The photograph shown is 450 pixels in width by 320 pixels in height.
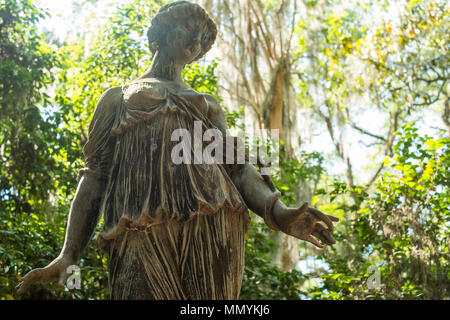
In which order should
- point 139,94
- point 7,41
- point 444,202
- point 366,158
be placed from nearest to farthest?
point 139,94 < point 444,202 < point 7,41 < point 366,158

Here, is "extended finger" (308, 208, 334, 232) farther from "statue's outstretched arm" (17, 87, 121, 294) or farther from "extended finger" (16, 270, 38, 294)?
"extended finger" (16, 270, 38, 294)

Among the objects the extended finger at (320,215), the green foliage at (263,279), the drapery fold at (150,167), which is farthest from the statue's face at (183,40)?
the green foliage at (263,279)

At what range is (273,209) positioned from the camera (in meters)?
2.95

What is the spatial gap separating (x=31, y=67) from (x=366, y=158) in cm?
1417

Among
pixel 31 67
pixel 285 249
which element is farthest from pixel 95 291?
pixel 285 249

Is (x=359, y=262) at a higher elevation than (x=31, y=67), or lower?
lower

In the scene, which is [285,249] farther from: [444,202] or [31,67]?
[31,67]

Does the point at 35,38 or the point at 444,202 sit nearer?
the point at 444,202

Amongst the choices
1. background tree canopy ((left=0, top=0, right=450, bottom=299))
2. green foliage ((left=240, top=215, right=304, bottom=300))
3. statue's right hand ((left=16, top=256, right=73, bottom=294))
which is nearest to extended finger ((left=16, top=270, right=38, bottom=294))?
statue's right hand ((left=16, top=256, right=73, bottom=294))

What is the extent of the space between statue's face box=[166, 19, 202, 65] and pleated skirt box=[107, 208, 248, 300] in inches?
36.6

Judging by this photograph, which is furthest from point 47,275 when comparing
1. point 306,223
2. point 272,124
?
point 272,124

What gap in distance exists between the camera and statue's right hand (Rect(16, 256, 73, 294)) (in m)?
2.72

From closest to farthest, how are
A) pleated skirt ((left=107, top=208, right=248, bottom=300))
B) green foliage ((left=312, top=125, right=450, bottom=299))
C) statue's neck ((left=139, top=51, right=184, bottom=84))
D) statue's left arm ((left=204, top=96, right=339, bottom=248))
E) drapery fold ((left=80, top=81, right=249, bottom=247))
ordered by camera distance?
pleated skirt ((left=107, top=208, right=248, bottom=300))
drapery fold ((left=80, top=81, right=249, bottom=247))
statue's left arm ((left=204, top=96, right=339, bottom=248))
statue's neck ((left=139, top=51, right=184, bottom=84))
green foliage ((left=312, top=125, right=450, bottom=299))

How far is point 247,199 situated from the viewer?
3074 millimetres
